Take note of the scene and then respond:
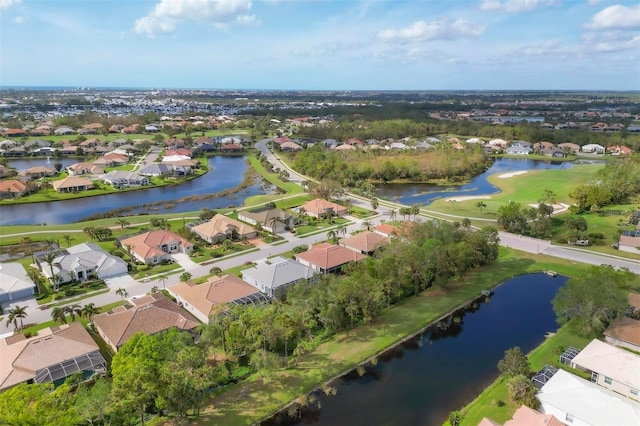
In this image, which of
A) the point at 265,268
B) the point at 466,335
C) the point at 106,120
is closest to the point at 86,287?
the point at 265,268

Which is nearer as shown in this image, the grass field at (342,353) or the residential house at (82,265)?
the grass field at (342,353)

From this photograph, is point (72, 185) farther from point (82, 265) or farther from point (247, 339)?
point (247, 339)

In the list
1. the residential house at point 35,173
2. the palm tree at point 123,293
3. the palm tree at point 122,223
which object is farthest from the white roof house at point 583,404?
the residential house at point 35,173

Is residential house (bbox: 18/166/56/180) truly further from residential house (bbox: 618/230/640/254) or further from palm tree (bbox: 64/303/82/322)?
residential house (bbox: 618/230/640/254)

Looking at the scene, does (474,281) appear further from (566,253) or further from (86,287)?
(86,287)

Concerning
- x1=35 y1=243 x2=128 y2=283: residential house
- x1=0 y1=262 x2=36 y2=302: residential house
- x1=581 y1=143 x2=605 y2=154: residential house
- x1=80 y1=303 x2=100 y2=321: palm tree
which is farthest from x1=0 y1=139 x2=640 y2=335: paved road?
x1=581 y1=143 x2=605 y2=154: residential house

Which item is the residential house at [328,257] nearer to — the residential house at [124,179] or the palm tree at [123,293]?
the palm tree at [123,293]
